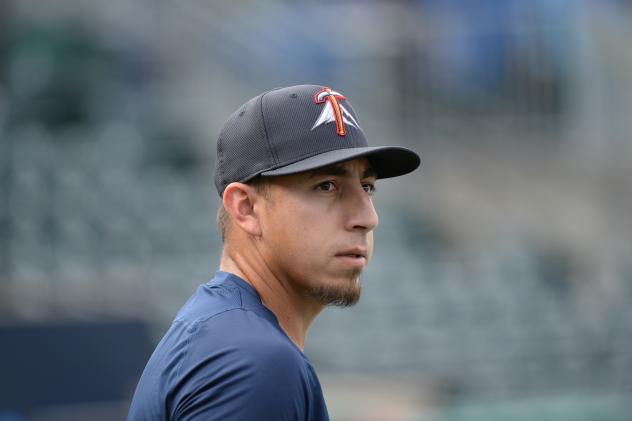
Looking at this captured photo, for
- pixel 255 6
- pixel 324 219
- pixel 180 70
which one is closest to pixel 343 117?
pixel 324 219

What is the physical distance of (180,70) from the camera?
33.0ft

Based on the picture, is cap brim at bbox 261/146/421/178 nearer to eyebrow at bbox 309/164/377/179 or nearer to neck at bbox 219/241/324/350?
eyebrow at bbox 309/164/377/179

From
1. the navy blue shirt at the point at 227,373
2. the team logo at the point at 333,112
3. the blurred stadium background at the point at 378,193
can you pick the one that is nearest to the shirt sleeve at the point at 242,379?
the navy blue shirt at the point at 227,373

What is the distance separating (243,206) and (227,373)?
49 cm

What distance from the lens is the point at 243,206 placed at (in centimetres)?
215

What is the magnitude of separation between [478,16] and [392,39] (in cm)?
118

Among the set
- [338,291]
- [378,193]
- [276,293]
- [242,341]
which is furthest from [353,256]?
[378,193]

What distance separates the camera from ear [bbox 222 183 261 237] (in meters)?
2.14

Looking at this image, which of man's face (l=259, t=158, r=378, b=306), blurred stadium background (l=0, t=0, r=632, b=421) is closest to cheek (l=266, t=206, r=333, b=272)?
man's face (l=259, t=158, r=378, b=306)

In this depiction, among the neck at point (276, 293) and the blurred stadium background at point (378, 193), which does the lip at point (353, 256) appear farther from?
the blurred stadium background at point (378, 193)

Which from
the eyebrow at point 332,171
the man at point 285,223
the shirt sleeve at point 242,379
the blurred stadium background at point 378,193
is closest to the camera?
the shirt sleeve at point 242,379

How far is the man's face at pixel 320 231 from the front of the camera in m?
2.10

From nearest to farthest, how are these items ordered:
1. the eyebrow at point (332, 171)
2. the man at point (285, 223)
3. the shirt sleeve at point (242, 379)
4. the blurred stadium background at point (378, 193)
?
the shirt sleeve at point (242, 379) → the man at point (285, 223) → the eyebrow at point (332, 171) → the blurred stadium background at point (378, 193)

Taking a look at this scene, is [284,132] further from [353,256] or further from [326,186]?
[353,256]
